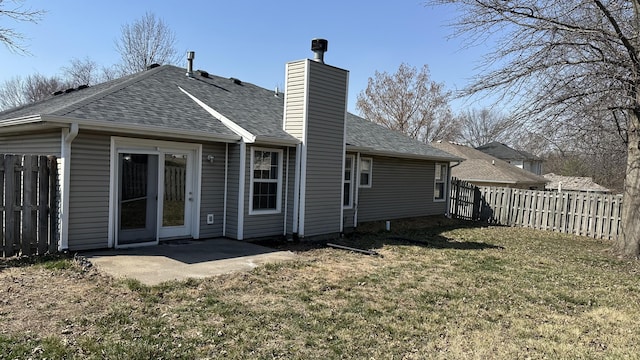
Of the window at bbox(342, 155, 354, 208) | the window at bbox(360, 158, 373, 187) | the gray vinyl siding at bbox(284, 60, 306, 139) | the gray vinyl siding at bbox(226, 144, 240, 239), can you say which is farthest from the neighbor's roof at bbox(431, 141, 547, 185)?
the gray vinyl siding at bbox(226, 144, 240, 239)

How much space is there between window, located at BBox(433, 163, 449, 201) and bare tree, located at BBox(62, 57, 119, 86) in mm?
30051

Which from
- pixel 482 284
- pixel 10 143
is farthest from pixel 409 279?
pixel 10 143

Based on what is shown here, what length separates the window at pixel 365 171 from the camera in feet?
44.6

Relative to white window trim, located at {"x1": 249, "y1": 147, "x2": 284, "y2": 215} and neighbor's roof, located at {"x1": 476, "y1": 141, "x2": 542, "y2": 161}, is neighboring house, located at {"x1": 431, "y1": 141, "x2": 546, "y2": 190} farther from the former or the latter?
white window trim, located at {"x1": 249, "y1": 147, "x2": 284, "y2": 215}

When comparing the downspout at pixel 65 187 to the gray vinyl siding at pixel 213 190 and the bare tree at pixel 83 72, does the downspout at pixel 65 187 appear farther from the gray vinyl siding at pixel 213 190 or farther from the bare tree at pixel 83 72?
the bare tree at pixel 83 72

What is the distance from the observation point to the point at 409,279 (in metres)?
7.15

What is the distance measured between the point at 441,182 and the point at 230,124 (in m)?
11.0

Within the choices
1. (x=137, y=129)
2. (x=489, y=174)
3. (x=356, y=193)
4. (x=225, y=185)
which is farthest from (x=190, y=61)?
(x=489, y=174)

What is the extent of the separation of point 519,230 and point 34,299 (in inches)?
572

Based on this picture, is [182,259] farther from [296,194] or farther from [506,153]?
[506,153]

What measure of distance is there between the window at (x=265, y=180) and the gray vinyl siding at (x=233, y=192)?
36 centimetres

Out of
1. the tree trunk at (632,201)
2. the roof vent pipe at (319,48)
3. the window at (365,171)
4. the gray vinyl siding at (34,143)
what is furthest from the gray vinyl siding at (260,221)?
the tree trunk at (632,201)

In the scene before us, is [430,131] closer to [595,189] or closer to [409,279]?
[595,189]

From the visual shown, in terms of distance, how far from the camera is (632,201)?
33.5 ft
